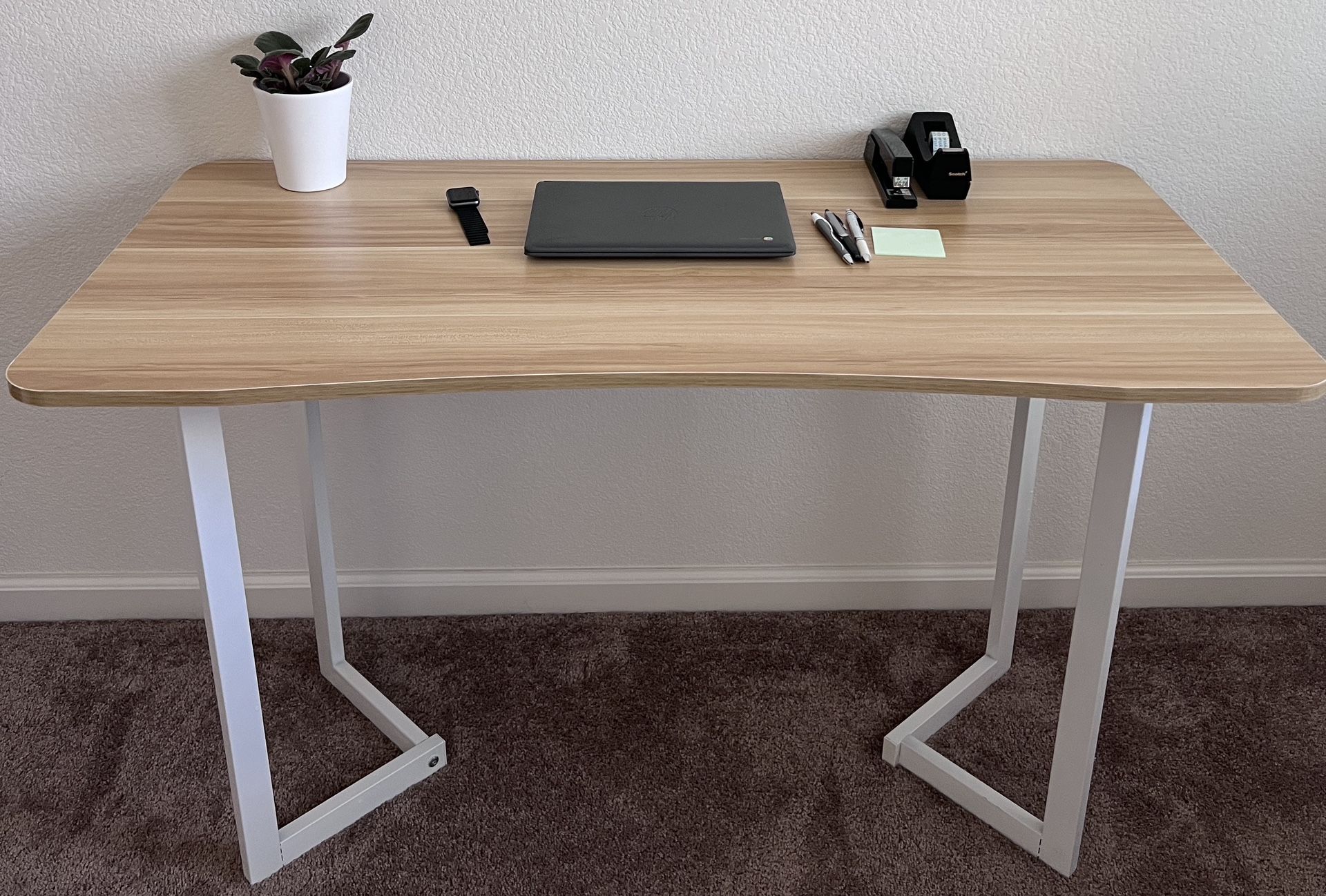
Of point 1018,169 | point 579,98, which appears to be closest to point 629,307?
point 579,98

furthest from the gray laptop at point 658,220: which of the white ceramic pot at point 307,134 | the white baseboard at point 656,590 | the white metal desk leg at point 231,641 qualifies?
the white baseboard at point 656,590

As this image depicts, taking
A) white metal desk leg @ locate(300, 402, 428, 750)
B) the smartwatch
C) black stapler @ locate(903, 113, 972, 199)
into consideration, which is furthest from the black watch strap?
black stapler @ locate(903, 113, 972, 199)

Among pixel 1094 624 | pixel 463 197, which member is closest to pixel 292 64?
pixel 463 197

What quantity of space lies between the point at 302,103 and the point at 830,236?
726 mm

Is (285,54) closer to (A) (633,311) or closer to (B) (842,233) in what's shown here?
(A) (633,311)

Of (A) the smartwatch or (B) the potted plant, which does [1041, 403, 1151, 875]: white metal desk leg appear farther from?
(B) the potted plant

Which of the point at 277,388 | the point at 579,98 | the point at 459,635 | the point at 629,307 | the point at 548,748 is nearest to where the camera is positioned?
the point at 277,388

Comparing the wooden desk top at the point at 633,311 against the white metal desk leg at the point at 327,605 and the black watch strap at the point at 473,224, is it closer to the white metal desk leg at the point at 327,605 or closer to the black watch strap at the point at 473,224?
the black watch strap at the point at 473,224

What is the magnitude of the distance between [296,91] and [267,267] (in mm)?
310

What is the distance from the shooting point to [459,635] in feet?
7.23

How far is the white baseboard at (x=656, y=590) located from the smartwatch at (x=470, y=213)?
2.65ft

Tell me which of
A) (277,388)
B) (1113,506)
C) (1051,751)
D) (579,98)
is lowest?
(1051,751)

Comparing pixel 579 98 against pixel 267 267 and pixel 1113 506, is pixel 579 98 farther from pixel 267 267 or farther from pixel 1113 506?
pixel 1113 506

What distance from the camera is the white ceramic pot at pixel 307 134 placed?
5.27 ft
